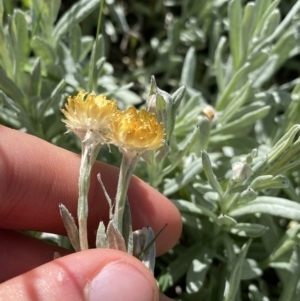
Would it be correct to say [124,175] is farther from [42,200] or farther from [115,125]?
[42,200]

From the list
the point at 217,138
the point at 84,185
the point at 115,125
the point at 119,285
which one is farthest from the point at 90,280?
the point at 217,138

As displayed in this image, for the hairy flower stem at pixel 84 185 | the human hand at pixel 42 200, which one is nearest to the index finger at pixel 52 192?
the human hand at pixel 42 200

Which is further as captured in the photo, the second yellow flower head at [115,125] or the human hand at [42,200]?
the human hand at [42,200]

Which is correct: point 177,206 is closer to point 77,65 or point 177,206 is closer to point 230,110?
point 230,110

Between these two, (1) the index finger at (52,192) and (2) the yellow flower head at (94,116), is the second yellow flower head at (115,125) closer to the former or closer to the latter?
(2) the yellow flower head at (94,116)

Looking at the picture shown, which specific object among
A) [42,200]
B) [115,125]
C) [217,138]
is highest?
[115,125]

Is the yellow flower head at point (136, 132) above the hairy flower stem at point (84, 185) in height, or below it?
above

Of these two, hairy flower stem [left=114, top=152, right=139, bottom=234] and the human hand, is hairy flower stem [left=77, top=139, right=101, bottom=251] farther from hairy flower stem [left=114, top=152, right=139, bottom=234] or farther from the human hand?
the human hand
